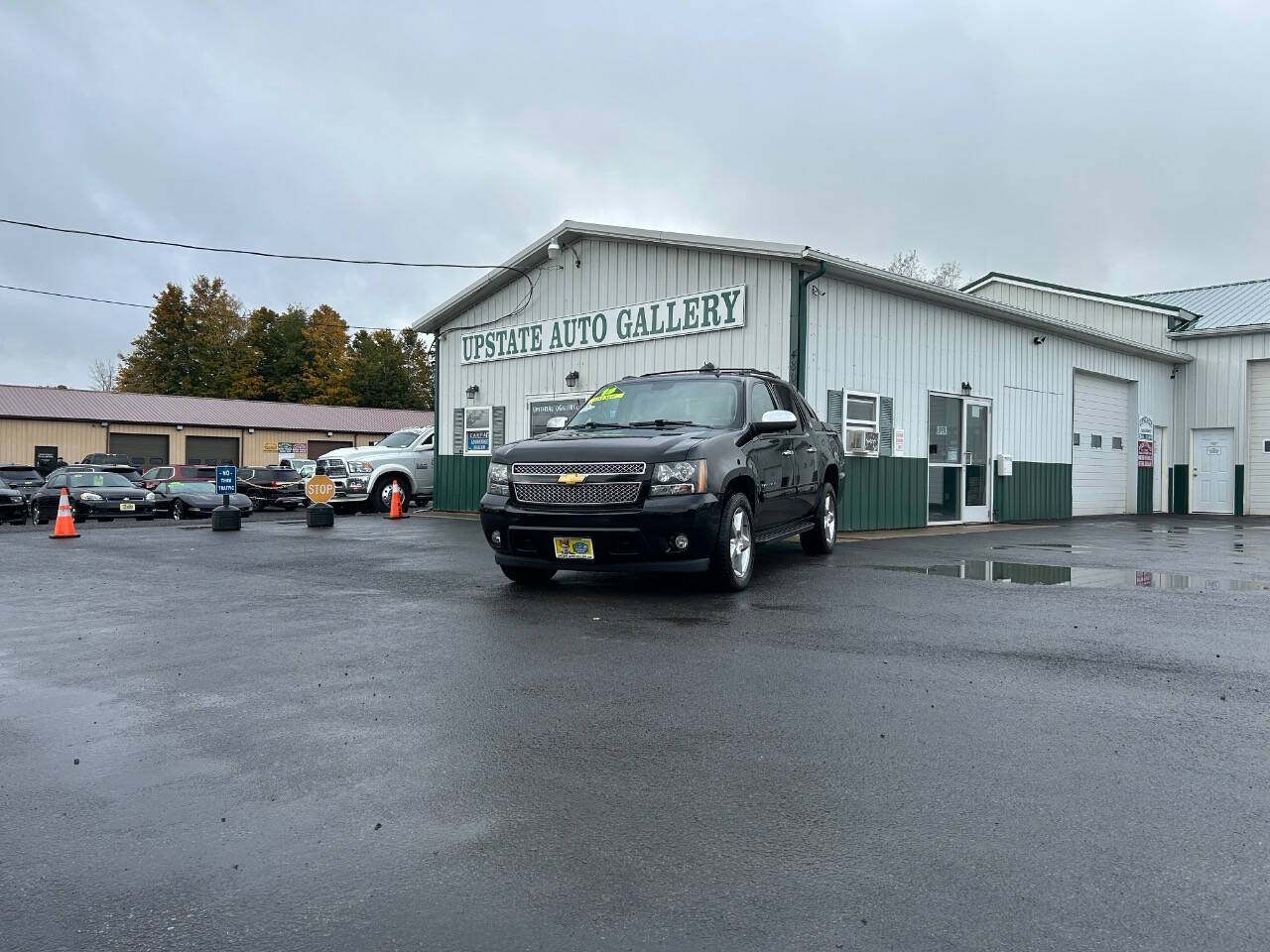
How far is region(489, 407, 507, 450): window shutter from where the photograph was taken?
19.9m

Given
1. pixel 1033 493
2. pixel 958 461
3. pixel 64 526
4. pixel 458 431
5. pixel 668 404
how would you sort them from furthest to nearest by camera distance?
pixel 458 431, pixel 1033 493, pixel 958 461, pixel 64 526, pixel 668 404

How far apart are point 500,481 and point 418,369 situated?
74328 mm

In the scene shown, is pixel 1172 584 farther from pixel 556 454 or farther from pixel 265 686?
pixel 265 686

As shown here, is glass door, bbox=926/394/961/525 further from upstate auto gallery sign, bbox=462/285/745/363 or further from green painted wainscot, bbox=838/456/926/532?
upstate auto gallery sign, bbox=462/285/745/363

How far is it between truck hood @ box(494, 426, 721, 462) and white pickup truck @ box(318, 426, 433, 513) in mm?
12844

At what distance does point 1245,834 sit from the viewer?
312cm

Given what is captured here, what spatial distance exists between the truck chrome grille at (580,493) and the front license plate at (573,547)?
0.30m

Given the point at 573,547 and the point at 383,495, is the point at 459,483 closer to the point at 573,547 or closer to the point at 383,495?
the point at 383,495

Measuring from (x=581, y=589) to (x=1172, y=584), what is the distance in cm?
562

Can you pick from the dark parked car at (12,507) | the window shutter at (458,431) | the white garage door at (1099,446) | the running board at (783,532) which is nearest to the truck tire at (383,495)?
the window shutter at (458,431)

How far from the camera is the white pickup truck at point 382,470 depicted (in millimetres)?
20984

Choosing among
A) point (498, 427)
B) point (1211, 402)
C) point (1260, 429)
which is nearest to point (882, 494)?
point (498, 427)

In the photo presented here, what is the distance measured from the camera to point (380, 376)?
74.6m

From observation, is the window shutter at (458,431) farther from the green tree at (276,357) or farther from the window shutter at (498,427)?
the green tree at (276,357)
